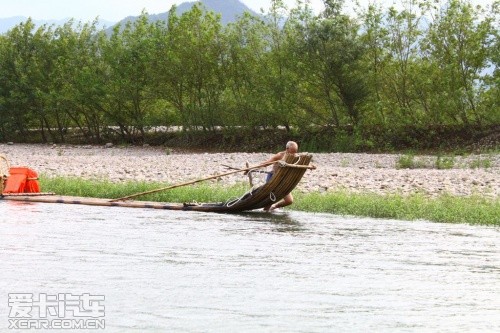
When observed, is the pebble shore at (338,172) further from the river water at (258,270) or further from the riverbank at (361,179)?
the river water at (258,270)

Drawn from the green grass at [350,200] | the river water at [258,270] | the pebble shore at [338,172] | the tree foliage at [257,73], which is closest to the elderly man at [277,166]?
the green grass at [350,200]

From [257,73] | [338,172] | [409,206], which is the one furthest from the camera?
[257,73]

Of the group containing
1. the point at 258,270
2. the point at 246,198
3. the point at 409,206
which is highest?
the point at 246,198

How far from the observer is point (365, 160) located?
3133 cm

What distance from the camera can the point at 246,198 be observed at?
18656 millimetres

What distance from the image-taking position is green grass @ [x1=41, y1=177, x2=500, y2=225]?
18188 mm

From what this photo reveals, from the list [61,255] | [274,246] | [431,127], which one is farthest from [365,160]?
[61,255]

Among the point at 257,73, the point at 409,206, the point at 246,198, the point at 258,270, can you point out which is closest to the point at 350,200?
the point at 409,206

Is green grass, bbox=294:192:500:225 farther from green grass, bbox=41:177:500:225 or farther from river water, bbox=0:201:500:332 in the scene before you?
river water, bbox=0:201:500:332

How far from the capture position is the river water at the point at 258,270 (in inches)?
387

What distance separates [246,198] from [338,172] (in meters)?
6.96

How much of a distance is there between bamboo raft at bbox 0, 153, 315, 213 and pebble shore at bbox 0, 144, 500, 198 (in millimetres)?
2058

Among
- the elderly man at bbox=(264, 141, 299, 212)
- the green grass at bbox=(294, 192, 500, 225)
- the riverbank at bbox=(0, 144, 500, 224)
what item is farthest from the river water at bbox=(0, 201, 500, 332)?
the riverbank at bbox=(0, 144, 500, 224)

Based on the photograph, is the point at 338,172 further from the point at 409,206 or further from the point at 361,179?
the point at 409,206
